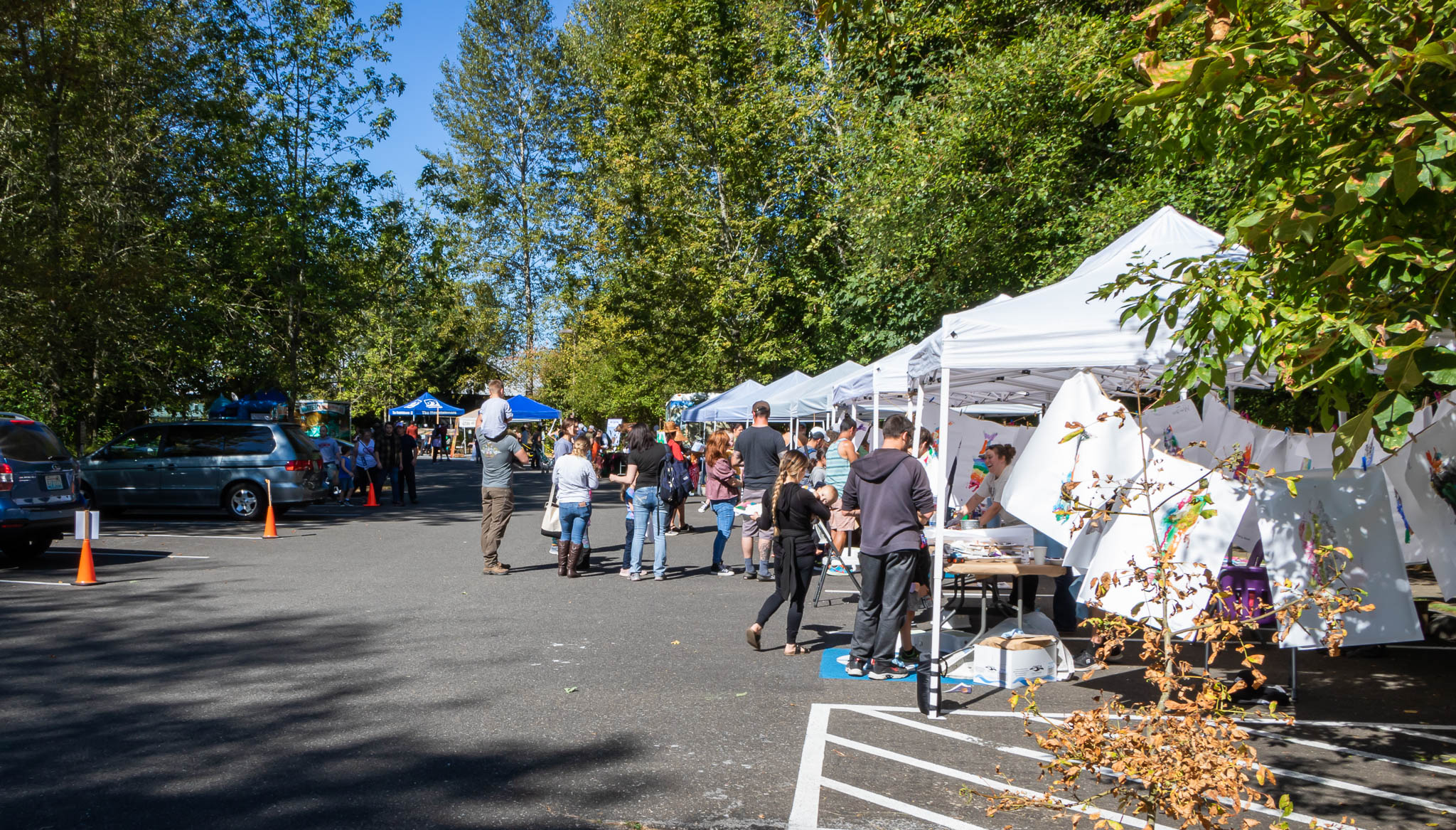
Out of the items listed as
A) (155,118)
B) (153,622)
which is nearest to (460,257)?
(155,118)

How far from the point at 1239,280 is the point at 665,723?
3882 millimetres

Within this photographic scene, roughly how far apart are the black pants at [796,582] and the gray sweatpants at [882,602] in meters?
0.66

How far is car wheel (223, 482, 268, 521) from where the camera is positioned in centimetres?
1853

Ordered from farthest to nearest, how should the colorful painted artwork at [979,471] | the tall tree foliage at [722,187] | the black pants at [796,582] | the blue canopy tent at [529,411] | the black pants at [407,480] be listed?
the blue canopy tent at [529,411] → the tall tree foliage at [722,187] → the black pants at [407,480] → the colorful painted artwork at [979,471] → the black pants at [796,582]

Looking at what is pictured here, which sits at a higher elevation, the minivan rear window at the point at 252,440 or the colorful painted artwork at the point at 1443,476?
the minivan rear window at the point at 252,440

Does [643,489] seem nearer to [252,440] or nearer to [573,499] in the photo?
[573,499]

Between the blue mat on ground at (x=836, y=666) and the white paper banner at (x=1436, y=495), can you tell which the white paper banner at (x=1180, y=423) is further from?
the blue mat on ground at (x=836, y=666)

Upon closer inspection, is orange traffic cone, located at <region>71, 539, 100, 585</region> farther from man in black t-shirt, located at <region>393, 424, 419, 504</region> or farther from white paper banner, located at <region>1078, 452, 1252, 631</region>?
man in black t-shirt, located at <region>393, 424, 419, 504</region>

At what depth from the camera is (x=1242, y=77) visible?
4.54 m

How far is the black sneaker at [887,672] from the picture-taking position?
7465mm

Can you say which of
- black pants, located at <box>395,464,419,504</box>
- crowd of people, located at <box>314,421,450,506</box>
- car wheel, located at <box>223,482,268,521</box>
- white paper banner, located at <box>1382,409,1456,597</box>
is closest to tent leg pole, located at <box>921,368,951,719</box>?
white paper banner, located at <box>1382,409,1456,597</box>

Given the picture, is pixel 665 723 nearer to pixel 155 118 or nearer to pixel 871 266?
pixel 871 266

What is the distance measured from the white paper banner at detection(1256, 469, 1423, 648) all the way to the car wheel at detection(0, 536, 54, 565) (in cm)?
1319

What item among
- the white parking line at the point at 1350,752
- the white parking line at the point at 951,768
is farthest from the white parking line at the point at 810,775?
the white parking line at the point at 1350,752
